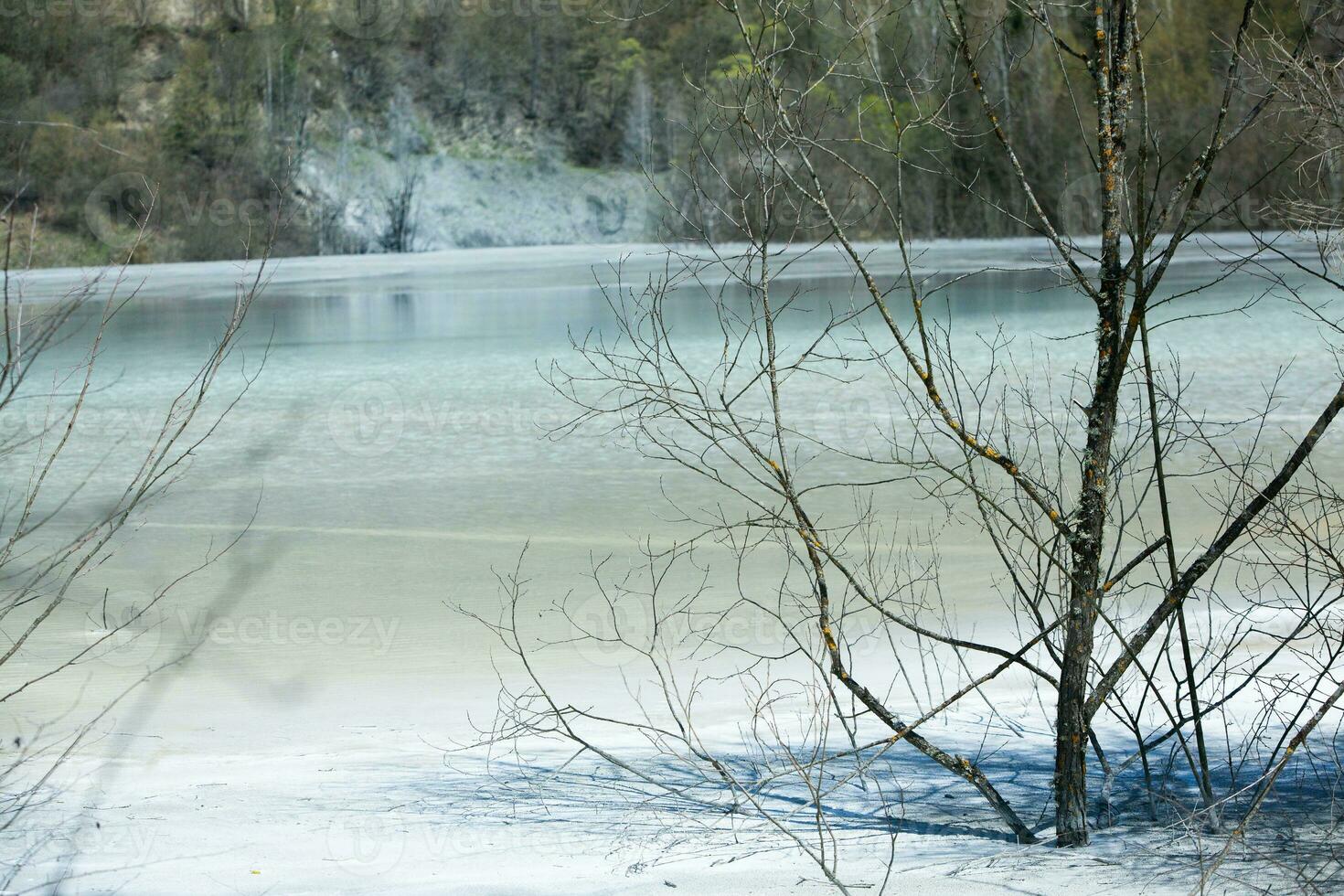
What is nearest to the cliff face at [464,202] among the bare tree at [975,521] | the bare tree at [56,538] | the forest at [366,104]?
the forest at [366,104]

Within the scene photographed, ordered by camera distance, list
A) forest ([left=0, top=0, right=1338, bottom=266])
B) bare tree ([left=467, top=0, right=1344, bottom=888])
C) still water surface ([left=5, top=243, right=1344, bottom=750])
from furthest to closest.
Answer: forest ([left=0, top=0, right=1338, bottom=266])
still water surface ([left=5, top=243, right=1344, bottom=750])
bare tree ([left=467, top=0, right=1344, bottom=888])

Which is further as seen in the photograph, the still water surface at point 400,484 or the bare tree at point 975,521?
the still water surface at point 400,484

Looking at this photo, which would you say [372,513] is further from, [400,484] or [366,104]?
[366,104]

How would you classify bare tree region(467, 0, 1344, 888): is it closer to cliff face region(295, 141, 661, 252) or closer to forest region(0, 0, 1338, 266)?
forest region(0, 0, 1338, 266)

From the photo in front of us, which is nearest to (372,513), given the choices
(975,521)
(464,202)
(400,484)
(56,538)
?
(400,484)

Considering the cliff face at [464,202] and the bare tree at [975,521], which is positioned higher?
the cliff face at [464,202]

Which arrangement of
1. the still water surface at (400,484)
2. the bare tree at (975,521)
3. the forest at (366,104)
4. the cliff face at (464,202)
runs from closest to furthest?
the bare tree at (975,521), the still water surface at (400,484), the forest at (366,104), the cliff face at (464,202)

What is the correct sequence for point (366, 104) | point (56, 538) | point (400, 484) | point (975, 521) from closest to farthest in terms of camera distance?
point (975, 521)
point (56, 538)
point (400, 484)
point (366, 104)

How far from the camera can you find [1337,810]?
8.91ft

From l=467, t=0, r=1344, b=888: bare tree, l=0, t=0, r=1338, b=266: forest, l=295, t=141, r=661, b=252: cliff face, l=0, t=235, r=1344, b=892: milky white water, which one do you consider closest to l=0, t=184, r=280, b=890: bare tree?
l=0, t=235, r=1344, b=892: milky white water

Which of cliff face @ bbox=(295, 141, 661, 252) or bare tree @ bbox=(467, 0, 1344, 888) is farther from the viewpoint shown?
cliff face @ bbox=(295, 141, 661, 252)

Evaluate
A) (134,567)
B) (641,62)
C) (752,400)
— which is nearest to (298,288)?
(752,400)

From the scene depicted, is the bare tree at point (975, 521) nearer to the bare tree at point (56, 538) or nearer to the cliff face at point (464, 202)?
the bare tree at point (56, 538)

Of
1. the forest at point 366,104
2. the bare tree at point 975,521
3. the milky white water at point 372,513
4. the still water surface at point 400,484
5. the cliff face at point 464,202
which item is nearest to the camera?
the bare tree at point 975,521
